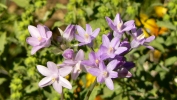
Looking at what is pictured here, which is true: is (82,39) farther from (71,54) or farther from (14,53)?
(14,53)

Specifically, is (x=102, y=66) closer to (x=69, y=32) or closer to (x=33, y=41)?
(x=69, y=32)

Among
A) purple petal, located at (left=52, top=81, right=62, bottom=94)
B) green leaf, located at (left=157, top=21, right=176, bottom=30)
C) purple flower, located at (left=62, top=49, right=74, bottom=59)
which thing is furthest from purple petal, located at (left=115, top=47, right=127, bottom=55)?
green leaf, located at (left=157, top=21, right=176, bottom=30)

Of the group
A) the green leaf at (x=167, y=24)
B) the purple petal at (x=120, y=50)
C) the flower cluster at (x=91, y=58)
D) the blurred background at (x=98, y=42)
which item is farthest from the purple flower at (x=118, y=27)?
Result: the green leaf at (x=167, y=24)

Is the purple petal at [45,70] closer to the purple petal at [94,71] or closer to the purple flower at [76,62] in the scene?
the purple flower at [76,62]

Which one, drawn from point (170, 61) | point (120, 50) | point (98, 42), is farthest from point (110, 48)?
point (170, 61)

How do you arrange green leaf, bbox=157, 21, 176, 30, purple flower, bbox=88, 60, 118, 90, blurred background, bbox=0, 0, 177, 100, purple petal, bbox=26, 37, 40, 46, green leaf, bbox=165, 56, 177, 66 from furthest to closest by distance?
green leaf, bbox=165, 56, 177, 66 < green leaf, bbox=157, 21, 176, 30 < blurred background, bbox=0, 0, 177, 100 < purple petal, bbox=26, 37, 40, 46 < purple flower, bbox=88, 60, 118, 90

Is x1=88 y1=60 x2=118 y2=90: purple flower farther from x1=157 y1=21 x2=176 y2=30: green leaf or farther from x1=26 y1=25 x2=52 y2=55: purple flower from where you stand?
x1=157 y1=21 x2=176 y2=30: green leaf

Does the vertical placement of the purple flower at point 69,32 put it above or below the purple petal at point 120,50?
above

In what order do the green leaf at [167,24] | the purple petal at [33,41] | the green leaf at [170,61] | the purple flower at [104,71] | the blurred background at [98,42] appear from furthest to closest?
1. the green leaf at [170,61]
2. the green leaf at [167,24]
3. the blurred background at [98,42]
4. the purple petal at [33,41]
5. the purple flower at [104,71]

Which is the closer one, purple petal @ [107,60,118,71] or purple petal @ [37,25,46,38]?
purple petal @ [107,60,118,71]
